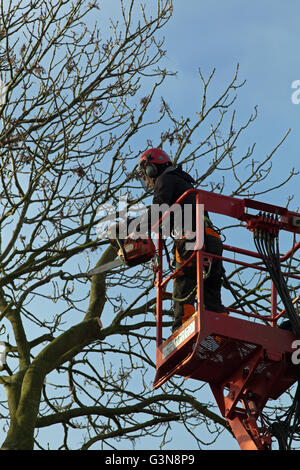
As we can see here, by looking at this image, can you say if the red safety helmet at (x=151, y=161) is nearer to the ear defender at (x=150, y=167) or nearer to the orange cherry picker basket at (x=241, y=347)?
the ear defender at (x=150, y=167)

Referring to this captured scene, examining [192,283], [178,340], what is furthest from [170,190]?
[178,340]

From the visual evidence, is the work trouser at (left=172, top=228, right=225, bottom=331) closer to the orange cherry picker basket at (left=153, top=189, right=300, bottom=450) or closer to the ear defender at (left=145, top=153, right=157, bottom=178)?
the orange cherry picker basket at (left=153, top=189, right=300, bottom=450)

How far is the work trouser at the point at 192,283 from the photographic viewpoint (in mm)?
7852

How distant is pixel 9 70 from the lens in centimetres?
933

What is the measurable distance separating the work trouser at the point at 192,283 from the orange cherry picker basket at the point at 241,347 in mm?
179

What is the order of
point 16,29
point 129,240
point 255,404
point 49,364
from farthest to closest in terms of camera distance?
point 49,364, point 16,29, point 129,240, point 255,404

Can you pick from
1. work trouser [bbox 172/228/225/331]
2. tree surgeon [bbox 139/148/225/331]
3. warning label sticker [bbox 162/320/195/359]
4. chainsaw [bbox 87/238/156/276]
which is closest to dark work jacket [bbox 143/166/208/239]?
tree surgeon [bbox 139/148/225/331]

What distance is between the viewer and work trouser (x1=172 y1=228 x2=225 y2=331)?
7.85 m

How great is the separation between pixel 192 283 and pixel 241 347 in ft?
2.88

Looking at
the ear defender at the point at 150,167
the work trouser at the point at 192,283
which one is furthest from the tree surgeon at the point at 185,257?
the ear defender at the point at 150,167

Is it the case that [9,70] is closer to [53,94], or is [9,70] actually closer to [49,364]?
[53,94]

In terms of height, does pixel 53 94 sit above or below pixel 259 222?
above
